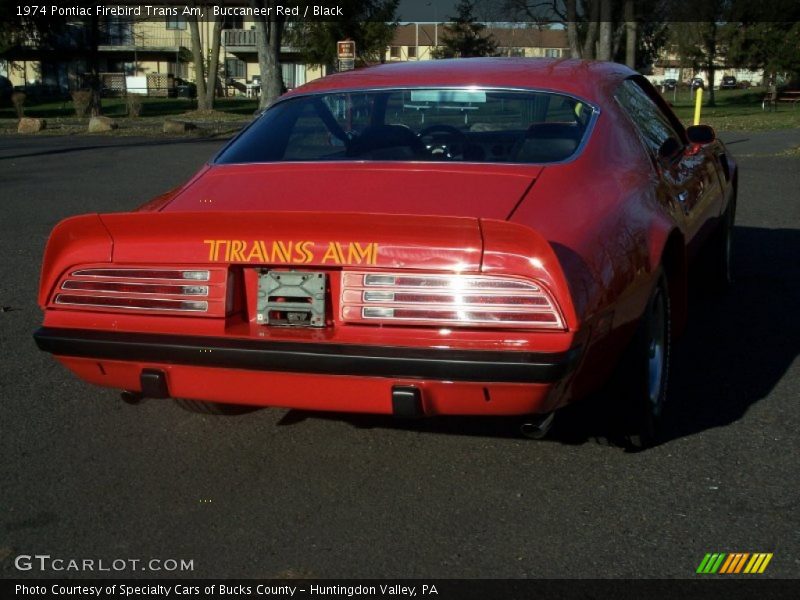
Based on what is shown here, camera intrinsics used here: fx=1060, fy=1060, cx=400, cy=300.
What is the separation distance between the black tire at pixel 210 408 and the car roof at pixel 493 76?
1491 mm

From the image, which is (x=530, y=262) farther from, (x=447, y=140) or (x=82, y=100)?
(x=82, y=100)

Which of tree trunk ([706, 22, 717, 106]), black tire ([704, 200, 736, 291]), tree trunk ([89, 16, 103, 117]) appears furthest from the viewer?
tree trunk ([706, 22, 717, 106])

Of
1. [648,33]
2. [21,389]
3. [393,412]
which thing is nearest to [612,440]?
[393,412]

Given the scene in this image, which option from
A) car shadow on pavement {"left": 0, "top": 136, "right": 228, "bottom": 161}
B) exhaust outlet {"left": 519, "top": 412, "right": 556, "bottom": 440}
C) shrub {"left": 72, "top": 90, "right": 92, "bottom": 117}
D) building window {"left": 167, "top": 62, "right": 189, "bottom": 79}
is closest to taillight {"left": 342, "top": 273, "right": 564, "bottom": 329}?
exhaust outlet {"left": 519, "top": 412, "right": 556, "bottom": 440}

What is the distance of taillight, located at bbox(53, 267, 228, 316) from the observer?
3.38 metres

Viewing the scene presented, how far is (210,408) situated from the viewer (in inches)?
161

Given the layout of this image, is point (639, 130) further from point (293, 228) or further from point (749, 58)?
point (749, 58)

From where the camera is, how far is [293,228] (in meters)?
3.29

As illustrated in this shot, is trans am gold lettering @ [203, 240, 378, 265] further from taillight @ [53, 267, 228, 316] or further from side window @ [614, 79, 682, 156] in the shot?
side window @ [614, 79, 682, 156]

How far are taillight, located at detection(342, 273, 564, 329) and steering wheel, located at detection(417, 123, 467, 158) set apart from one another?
48.5 inches

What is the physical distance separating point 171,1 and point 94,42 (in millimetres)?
8712

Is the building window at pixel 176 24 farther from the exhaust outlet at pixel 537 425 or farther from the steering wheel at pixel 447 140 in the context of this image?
the exhaust outlet at pixel 537 425

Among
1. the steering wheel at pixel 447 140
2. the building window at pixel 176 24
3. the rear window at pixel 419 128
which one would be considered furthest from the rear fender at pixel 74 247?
the building window at pixel 176 24

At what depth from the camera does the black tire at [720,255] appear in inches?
241
